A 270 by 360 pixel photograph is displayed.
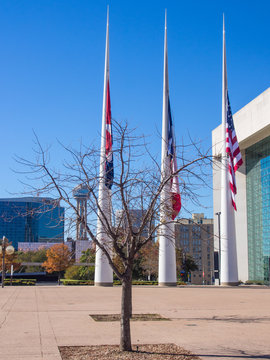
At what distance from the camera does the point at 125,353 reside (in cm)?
951

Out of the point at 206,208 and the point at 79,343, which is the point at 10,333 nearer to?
the point at 79,343

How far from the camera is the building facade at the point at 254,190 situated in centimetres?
5354

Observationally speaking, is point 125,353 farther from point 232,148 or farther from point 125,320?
point 232,148

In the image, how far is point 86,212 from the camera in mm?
11289

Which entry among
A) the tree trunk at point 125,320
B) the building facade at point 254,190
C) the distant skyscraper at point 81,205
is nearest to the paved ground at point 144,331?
the tree trunk at point 125,320

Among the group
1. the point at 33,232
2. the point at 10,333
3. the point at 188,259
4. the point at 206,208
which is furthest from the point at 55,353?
the point at 33,232

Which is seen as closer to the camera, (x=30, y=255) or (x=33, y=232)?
(x=30, y=255)

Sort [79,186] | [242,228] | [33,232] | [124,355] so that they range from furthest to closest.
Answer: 1. [33,232]
2. [242,228]
3. [79,186]
4. [124,355]

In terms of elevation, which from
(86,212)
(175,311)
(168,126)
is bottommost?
(175,311)

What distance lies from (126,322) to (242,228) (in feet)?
178

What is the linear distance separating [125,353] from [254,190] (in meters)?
52.4

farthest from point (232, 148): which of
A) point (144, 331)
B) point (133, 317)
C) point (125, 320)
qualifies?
point (125, 320)

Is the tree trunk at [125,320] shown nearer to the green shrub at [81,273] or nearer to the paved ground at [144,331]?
the paved ground at [144,331]

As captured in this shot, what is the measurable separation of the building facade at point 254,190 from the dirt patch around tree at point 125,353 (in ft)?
144
